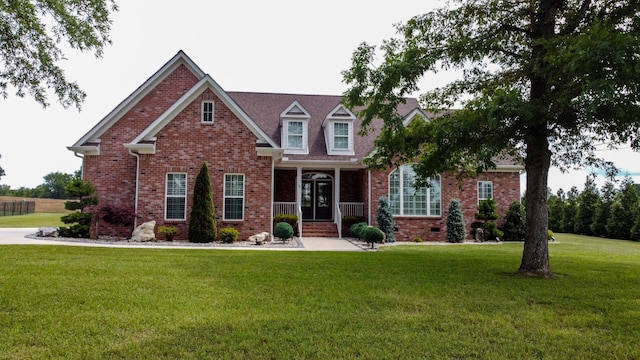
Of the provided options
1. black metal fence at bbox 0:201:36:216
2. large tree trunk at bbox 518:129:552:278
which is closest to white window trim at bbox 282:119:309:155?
large tree trunk at bbox 518:129:552:278

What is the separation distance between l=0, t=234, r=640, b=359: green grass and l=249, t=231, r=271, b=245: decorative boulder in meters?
5.52

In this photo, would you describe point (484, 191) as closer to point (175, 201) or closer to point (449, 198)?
point (449, 198)

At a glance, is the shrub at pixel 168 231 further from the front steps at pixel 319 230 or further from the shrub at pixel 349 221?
the shrub at pixel 349 221

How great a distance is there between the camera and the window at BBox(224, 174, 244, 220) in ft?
51.4

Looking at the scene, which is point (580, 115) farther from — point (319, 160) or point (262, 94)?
point (262, 94)

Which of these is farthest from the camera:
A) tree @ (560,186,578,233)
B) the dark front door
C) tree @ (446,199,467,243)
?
tree @ (560,186,578,233)

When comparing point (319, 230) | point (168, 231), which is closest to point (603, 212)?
point (319, 230)

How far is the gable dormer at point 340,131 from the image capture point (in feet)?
63.1

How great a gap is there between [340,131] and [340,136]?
0.85 feet

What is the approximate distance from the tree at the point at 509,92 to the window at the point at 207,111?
7886 mm

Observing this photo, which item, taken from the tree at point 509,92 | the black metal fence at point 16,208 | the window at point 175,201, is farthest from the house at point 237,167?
the black metal fence at point 16,208

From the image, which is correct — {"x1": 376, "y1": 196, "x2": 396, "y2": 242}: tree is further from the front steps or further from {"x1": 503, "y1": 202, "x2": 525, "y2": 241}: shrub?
{"x1": 503, "y1": 202, "x2": 525, "y2": 241}: shrub

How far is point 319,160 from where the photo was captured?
18375mm

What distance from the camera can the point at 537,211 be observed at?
336 inches
